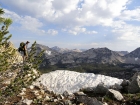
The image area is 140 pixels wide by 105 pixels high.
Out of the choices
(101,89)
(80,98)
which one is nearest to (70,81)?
(101,89)

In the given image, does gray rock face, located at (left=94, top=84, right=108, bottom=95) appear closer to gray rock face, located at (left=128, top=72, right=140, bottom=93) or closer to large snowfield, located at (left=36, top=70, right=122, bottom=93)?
gray rock face, located at (left=128, top=72, right=140, bottom=93)

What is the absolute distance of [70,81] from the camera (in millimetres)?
26297

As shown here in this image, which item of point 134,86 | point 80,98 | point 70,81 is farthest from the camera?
point 70,81

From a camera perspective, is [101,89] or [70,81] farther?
[70,81]

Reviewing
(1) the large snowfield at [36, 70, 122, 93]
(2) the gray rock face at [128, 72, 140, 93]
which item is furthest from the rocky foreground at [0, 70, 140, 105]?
(1) the large snowfield at [36, 70, 122, 93]

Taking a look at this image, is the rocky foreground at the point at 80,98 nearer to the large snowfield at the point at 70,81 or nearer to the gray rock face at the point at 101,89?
the gray rock face at the point at 101,89

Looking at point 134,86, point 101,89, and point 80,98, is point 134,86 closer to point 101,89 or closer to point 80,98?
point 101,89

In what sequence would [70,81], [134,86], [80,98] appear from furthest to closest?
1. [70,81]
2. [134,86]
3. [80,98]

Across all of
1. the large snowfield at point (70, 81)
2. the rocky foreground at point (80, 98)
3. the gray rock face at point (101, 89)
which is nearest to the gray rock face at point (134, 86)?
the rocky foreground at point (80, 98)

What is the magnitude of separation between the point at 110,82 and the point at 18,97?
13.3m

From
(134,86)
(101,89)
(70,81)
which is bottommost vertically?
(101,89)

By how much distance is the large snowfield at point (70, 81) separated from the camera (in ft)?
81.7

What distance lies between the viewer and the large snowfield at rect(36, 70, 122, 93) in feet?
81.7

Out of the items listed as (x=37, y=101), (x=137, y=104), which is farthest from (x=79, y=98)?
Result: (x=137, y=104)
